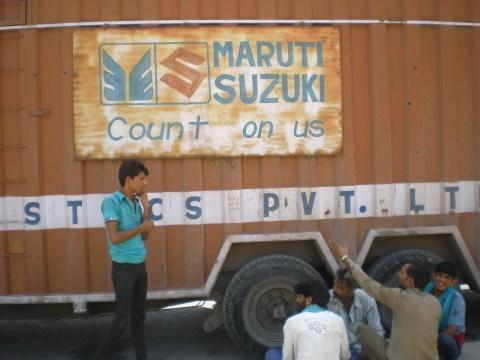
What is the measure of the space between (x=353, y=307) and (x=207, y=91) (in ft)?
6.87

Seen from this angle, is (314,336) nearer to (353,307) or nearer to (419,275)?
(419,275)

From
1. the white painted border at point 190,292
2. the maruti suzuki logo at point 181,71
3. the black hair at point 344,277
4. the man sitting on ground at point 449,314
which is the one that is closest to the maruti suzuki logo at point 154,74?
the maruti suzuki logo at point 181,71

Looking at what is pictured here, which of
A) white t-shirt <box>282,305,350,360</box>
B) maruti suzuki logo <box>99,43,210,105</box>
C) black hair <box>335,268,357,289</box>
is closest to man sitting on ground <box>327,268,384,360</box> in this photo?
black hair <box>335,268,357,289</box>

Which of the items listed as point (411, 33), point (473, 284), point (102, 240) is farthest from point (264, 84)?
point (473, 284)

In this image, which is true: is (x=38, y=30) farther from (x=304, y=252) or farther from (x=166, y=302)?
(x=304, y=252)

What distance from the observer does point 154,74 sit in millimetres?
4402

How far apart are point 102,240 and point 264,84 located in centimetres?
190

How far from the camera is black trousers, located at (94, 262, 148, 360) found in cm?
381

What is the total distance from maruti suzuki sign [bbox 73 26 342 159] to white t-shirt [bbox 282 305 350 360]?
6.30 feet

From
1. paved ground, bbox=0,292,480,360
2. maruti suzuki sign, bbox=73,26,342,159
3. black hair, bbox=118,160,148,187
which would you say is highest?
maruti suzuki sign, bbox=73,26,342,159

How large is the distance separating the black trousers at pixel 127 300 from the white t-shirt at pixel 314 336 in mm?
1439

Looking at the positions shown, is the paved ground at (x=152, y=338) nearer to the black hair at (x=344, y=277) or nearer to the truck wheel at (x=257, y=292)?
the truck wheel at (x=257, y=292)

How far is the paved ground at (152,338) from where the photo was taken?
4676 millimetres

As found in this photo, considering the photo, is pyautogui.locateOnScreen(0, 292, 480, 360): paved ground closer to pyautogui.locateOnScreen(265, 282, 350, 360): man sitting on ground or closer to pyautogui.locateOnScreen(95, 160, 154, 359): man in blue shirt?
pyautogui.locateOnScreen(95, 160, 154, 359): man in blue shirt
